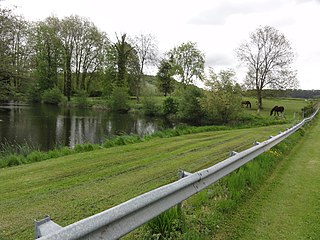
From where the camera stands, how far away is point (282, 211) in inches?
157

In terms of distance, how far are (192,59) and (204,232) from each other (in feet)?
170

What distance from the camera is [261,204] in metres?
4.24

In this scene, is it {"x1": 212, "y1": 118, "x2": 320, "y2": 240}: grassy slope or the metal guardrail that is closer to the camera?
the metal guardrail

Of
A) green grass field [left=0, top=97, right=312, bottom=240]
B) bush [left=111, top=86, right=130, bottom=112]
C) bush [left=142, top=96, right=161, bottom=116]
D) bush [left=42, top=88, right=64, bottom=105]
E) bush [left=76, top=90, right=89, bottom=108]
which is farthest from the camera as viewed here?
bush [left=42, top=88, right=64, bottom=105]

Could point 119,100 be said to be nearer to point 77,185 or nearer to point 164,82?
point 164,82

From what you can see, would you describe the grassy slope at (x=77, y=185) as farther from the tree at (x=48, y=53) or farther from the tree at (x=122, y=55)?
the tree at (x=48, y=53)

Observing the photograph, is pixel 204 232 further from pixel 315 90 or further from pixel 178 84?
pixel 315 90

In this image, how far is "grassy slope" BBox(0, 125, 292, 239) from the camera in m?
3.81

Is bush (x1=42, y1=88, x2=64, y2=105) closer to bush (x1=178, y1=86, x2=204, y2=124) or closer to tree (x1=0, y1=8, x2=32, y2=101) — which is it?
bush (x1=178, y1=86, x2=204, y2=124)

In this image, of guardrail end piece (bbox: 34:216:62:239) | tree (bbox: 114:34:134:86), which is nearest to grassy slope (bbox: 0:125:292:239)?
guardrail end piece (bbox: 34:216:62:239)

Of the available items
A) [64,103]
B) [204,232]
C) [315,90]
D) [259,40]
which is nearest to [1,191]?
[204,232]

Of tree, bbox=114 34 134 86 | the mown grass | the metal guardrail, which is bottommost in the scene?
the mown grass

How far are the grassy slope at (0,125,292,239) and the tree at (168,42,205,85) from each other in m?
45.7

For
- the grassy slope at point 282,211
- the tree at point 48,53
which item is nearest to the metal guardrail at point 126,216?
the grassy slope at point 282,211
